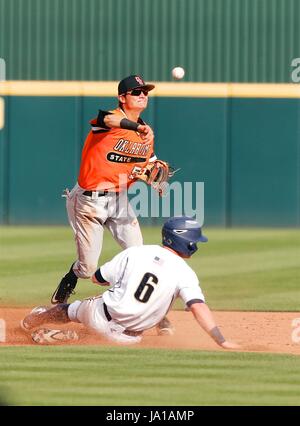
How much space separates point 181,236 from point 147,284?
0.44 m

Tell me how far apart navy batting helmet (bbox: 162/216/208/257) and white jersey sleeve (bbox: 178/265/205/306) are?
0.73ft

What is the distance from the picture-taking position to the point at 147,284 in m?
8.60

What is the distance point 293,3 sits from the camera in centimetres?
1927

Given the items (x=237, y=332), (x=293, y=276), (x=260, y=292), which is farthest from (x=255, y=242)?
(x=237, y=332)

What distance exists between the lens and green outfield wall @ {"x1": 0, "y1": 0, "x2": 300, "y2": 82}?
760 inches

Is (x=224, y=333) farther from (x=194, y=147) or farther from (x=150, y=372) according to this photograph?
(x=194, y=147)

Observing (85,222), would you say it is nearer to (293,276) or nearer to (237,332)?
(237,332)

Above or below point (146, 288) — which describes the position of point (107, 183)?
above

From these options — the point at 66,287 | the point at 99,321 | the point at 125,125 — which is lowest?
the point at 66,287

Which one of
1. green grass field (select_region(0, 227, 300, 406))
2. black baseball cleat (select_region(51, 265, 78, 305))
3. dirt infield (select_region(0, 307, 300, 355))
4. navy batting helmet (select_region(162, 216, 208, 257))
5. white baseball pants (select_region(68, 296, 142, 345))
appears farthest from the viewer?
black baseball cleat (select_region(51, 265, 78, 305))

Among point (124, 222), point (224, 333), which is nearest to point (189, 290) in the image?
point (224, 333)

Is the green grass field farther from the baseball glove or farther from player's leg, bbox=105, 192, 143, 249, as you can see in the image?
the baseball glove

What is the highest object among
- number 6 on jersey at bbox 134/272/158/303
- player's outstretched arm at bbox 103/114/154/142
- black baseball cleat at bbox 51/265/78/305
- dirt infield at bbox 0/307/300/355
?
player's outstretched arm at bbox 103/114/154/142

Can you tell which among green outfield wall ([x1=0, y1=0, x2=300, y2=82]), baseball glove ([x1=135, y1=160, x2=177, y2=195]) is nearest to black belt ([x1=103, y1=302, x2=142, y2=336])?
baseball glove ([x1=135, y1=160, x2=177, y2=195])
